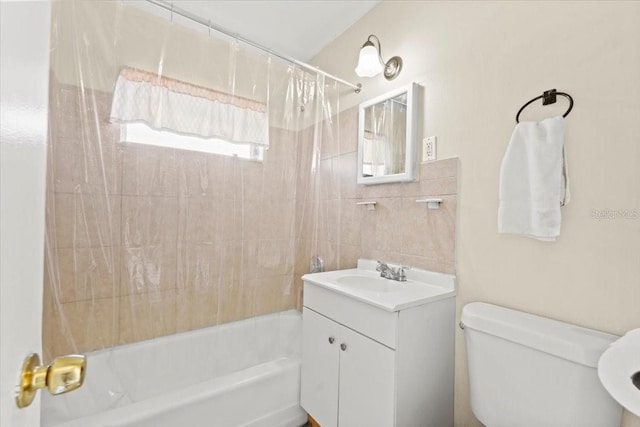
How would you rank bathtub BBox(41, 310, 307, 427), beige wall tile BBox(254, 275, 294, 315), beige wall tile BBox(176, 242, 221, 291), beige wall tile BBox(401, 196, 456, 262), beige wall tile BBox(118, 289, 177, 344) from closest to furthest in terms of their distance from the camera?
bathtub BBox(41, 310, 307, 427)
beige wall tile BBox(401, 196, 456, 262)
beige wall tile BBox(118, 289, 177, 344)
beige wall tile BBox(176, 242, 221, 291)
beige wall tile BBox(254, 275, 294, 315)

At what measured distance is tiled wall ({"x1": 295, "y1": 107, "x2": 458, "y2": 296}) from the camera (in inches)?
56.7

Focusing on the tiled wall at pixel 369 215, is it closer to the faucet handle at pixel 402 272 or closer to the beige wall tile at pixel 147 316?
the faucet handle at pixel 402 272

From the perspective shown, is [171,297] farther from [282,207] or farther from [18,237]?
[18,237]

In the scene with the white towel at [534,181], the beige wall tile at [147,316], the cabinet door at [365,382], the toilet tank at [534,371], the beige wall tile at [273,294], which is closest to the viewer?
the toilet tank at [534,371]

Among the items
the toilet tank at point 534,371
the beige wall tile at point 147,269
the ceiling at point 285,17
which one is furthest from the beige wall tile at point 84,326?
the ceiling at point 285,17

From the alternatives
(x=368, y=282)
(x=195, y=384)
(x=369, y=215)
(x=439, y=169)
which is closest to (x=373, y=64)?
(x=439, y=169)

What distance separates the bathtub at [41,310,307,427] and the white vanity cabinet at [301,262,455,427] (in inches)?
9.0

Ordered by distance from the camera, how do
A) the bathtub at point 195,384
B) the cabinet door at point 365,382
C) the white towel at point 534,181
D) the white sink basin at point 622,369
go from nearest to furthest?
the white sink basin at point 622,369 → the white towel at point 534,181 → the cabinet door at point 365,382 → the bathtub at point 195,384

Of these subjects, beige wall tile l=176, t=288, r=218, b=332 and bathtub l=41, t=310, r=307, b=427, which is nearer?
bathtub l=41, t=310, r=307, b=427

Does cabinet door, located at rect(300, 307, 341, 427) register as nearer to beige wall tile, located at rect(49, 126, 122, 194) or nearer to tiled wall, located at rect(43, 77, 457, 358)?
tiled wall, located at rect(43, 77, 457, 358)

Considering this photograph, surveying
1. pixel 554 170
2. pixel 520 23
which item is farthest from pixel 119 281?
pixel 520 23

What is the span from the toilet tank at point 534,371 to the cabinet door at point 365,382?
329 mm

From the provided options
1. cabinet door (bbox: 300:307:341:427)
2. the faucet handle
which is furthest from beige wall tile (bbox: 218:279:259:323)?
the faucet handle

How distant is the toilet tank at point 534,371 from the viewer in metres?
0.86
